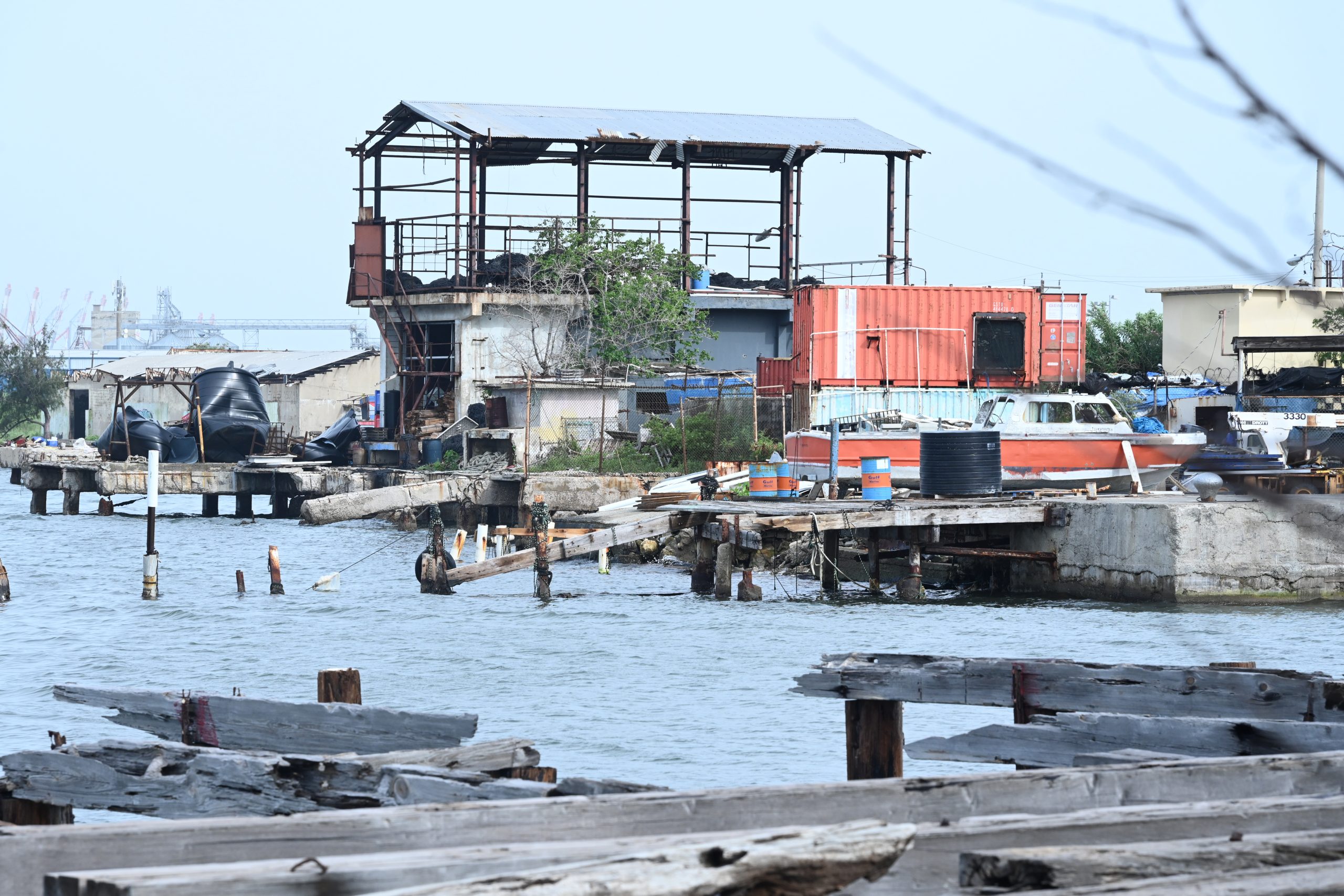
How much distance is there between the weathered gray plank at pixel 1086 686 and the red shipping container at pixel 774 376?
97.5 feet

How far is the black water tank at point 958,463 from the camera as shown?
26.1m

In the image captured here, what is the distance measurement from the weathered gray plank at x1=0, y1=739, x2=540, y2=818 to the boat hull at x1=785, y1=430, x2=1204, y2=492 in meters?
22.8

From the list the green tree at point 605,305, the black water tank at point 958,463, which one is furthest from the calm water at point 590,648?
the green tree at point 605,305

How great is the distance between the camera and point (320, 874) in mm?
3549

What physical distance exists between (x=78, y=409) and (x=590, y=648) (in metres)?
71.4

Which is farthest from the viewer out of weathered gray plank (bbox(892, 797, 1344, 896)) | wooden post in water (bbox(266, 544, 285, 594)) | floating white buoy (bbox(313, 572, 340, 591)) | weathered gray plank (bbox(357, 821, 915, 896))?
floating white buoy (bbox(313, 572, 340, 591))

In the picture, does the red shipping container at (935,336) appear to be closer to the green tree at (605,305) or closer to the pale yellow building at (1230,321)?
the green tree at (605,305)

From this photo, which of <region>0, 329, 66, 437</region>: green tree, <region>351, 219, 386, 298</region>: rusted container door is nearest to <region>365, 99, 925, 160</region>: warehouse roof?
<region>351, 219, 386, 298</region>: rusted container door

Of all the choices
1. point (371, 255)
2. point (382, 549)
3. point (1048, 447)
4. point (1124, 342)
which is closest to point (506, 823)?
point (1048, 447)

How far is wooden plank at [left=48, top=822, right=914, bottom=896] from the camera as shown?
3.42 meters

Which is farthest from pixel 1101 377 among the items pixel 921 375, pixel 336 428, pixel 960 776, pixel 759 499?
pixel 960 776

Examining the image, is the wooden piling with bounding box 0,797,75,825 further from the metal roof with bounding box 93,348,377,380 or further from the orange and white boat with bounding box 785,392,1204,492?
the metal roof with bounding box 93,348,377,380

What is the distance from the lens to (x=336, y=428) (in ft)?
175

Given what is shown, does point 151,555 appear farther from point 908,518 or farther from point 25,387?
point 25,387
